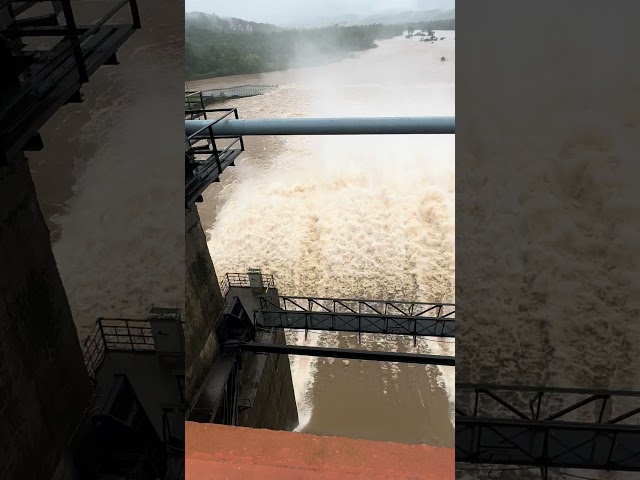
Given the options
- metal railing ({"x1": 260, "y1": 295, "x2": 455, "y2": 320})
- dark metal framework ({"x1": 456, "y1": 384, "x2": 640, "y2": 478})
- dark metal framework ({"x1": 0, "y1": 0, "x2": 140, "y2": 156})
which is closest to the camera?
dark metal framework ({"x1": 0, "y1": 0, "x2": 140, "y2": 156})

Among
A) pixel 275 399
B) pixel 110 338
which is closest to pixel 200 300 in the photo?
pixel 110 338

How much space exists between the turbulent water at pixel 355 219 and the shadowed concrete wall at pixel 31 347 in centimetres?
86

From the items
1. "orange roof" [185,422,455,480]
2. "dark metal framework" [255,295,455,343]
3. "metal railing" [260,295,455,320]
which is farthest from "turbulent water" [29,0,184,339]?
"metal railing" [260,295,455,320]

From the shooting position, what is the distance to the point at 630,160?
989mm

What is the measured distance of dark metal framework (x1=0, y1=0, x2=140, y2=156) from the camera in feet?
1.05

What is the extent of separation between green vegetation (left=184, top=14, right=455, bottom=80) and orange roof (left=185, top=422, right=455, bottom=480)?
0.80 metres

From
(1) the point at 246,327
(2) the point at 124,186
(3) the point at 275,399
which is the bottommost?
(3) the point at 275,399

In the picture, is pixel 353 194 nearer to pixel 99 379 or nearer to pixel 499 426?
pixel 499 426

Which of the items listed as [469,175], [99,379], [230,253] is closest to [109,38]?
[99,379]

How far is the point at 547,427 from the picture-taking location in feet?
3.98

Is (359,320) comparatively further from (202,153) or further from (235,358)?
(202,153)

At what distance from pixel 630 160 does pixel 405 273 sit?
2.95m

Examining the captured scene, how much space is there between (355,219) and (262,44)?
3.64 meters

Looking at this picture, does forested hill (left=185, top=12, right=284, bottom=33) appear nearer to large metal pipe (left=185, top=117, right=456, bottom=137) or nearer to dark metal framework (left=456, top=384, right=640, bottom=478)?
large metal pipe (left=185, top=117, right=456, bottom=137)
